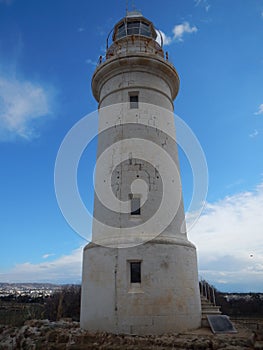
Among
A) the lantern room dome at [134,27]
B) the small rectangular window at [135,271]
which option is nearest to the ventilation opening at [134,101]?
the lantern room dome at [134,27]

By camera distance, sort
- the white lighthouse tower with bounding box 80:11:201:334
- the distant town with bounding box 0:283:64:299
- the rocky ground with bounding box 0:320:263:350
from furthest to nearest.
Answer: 1. the distant town with bounding box 0:283:64:299
2. the white lighthouse tower with bounding box 80:11:201:334
3. the rocky ground with bounding box 0:320:263:350

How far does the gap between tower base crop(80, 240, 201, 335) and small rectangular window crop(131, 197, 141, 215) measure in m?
1.27

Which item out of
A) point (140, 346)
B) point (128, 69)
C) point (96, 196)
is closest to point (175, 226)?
point (96, 196)

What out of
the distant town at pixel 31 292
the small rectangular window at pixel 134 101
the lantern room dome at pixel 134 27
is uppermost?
the lantern room dome at pixel 134 27

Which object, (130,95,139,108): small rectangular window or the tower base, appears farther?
(130,95,139,108): small rectangular window

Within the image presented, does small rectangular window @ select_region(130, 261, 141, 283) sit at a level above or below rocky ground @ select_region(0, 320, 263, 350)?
above

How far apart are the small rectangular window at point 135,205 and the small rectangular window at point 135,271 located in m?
1.70

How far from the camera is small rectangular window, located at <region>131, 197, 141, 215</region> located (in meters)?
9.94

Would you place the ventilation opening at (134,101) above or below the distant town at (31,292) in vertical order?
above

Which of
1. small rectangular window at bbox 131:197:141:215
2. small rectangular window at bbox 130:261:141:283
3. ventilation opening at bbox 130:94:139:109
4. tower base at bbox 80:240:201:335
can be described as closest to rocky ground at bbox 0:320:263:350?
tower base at bbox 80:240:201:335

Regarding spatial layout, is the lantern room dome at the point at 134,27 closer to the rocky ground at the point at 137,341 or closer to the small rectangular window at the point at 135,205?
the small rectangular window at the point at 135,205

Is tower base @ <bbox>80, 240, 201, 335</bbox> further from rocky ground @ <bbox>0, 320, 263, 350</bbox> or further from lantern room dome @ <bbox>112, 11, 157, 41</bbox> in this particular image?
lantern room dome @ <bbox>112, 11, 157, 41</bbox>

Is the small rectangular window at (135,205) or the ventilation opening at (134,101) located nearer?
the small rectangular window at (135,205)

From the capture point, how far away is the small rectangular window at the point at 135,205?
32.6 ft
